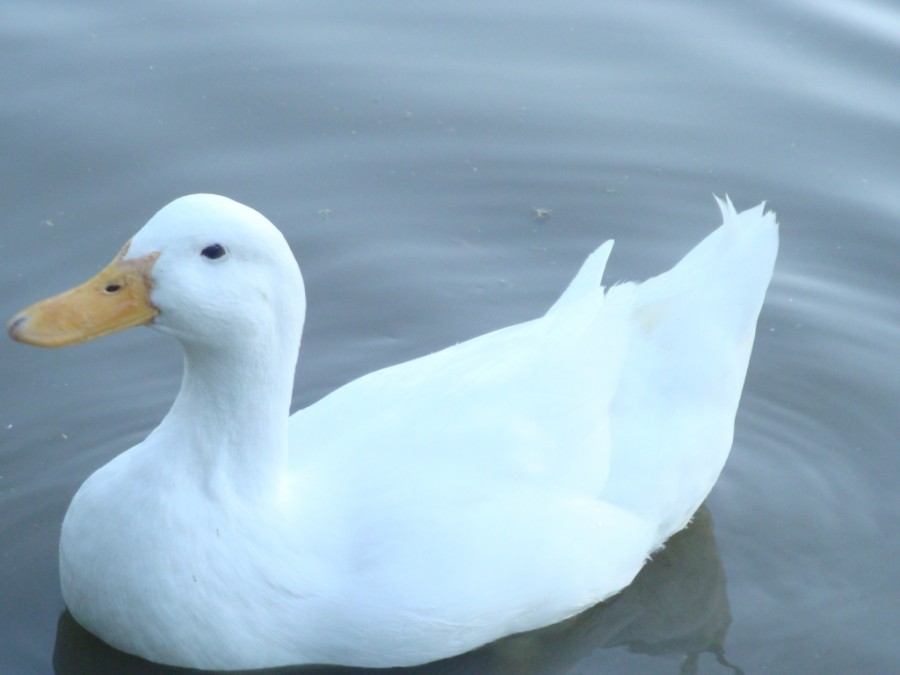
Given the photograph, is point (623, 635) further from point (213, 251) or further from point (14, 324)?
point (14, 324)

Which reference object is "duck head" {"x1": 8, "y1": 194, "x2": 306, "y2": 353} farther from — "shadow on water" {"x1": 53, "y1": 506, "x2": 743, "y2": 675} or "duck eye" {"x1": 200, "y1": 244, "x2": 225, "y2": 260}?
"shadow on water" {"x1": 53, "y1": 506, "x2": 743, "y2": 675}

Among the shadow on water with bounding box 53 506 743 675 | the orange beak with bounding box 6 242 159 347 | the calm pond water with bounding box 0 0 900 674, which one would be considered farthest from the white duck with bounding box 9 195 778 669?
the calm pond water with bounding box 0 0 900 674

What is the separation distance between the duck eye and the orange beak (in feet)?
0.45

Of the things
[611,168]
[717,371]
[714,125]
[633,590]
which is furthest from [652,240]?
[633,590]

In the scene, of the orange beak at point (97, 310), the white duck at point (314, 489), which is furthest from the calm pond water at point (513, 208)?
the orange beak at point (97, 310)

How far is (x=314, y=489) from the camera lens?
173 inches

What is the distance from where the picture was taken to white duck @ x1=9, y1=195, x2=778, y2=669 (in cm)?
388

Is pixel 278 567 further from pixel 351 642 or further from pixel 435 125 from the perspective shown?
pixel 435 125

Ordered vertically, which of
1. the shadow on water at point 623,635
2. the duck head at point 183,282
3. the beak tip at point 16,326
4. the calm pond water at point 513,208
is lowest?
the shadow on water at point 623,635

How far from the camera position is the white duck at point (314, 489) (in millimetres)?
3881

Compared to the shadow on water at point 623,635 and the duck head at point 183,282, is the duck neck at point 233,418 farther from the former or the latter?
the shadow on water at point 623,635

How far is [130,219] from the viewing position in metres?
6.55

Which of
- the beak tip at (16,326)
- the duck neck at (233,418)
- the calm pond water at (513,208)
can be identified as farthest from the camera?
the calm pond water at (513,208)

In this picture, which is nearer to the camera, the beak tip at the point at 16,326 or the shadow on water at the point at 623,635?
the beak tip at the point at 16,326
